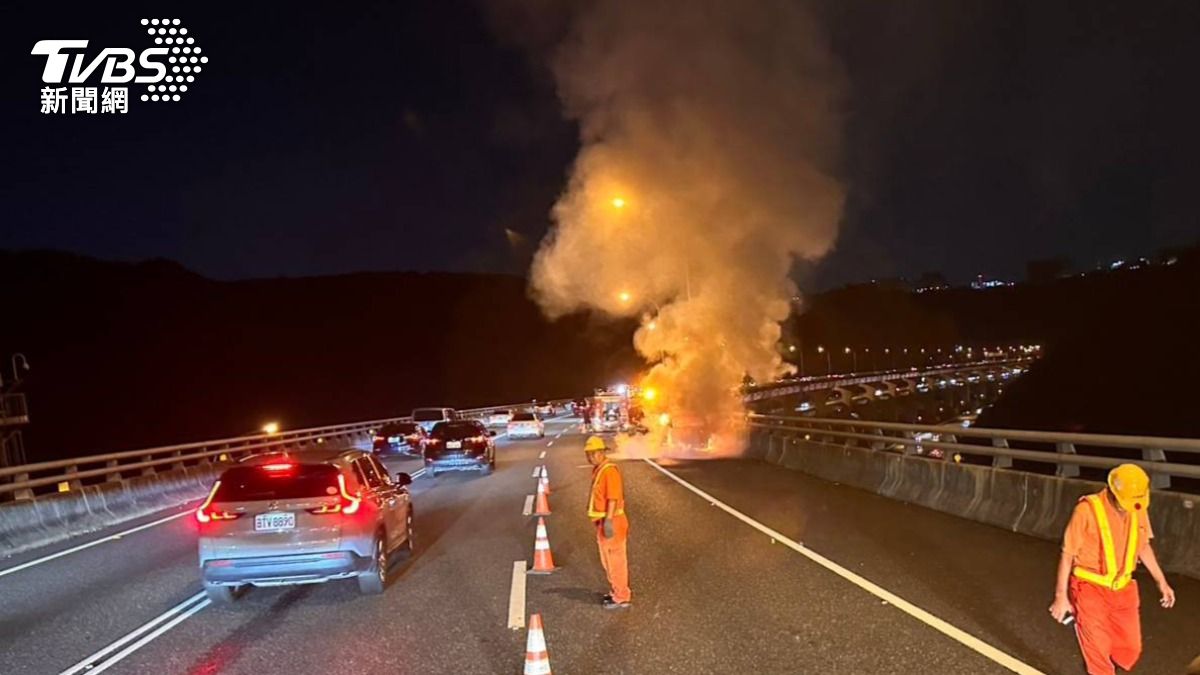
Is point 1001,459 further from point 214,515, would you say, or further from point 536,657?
point 214,515

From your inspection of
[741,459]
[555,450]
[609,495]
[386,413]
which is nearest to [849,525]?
[609,495]

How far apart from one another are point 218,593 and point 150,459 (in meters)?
14.1

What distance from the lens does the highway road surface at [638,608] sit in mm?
6602

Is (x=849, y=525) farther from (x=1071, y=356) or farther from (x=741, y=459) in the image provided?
(x=1071, y=356)

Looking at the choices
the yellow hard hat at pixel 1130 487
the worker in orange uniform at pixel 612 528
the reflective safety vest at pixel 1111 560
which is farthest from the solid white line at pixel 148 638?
the yellow hard hat at pixel 1130 487

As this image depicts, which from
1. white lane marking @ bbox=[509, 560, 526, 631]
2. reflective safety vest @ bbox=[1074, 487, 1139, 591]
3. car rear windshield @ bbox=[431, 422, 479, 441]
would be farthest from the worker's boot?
car rear windshield @ bbox=[431, 422, 479, 441]

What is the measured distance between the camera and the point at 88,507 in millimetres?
16359

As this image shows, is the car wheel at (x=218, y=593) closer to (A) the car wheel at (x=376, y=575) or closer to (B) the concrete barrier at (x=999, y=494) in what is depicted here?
(A) the car wheel at (x=376, y=575)

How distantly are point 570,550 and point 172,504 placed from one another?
11858 millimetres

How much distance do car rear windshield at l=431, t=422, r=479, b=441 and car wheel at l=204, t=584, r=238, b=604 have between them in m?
14.2

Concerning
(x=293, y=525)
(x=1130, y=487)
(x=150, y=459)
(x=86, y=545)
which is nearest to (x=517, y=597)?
(x=293, y=525)

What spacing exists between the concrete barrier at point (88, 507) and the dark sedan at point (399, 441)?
41.5 feet

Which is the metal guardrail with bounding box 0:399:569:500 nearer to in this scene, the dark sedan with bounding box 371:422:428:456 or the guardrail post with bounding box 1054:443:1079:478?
the dark sedan with bounding box 371:422:428:456

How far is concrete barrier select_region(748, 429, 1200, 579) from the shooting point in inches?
352
